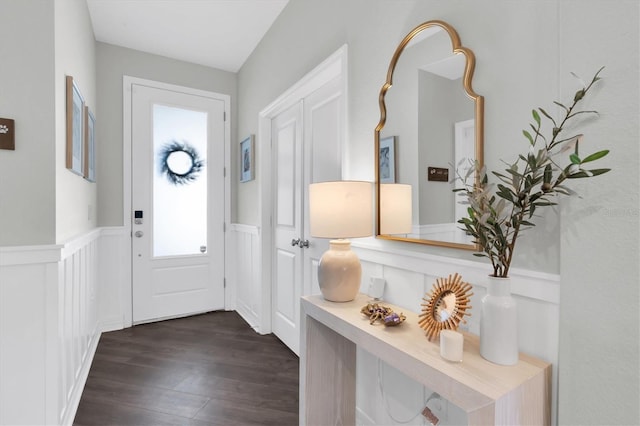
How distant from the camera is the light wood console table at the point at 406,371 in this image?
0.80 metres

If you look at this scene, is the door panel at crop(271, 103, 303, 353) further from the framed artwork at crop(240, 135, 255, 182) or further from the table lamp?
the table lamp

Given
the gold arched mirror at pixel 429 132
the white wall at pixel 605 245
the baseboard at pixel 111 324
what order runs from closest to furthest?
1. the white wall at pixel 605 245
2. the gold arched mirror at pixel 429 132
3. the baseboard at pixel 111 324

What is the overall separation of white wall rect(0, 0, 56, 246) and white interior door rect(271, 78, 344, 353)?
1448mm

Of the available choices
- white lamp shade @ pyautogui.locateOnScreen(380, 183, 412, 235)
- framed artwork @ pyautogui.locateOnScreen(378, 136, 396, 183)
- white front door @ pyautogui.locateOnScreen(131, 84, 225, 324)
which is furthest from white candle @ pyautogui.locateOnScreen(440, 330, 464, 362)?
white front door @ pyautogui.locateOnScreen(131, 84, 225, 324)

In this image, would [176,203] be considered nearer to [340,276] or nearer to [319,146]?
[319,146]

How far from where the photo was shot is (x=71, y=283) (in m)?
1.87

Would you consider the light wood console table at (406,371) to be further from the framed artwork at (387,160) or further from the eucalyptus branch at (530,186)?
A: the framed artwork at (387,160)

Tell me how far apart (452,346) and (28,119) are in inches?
78.4

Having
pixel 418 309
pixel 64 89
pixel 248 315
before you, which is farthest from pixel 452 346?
pixel 248 315

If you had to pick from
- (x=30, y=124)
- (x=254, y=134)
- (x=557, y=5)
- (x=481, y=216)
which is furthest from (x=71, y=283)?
(x=557, y=5)

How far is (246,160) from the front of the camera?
330cm

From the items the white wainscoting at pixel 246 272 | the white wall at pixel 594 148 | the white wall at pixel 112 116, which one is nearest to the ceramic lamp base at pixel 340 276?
the white wall at pixel 594 148

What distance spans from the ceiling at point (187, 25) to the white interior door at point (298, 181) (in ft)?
2.58

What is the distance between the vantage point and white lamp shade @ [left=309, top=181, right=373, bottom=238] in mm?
1378
